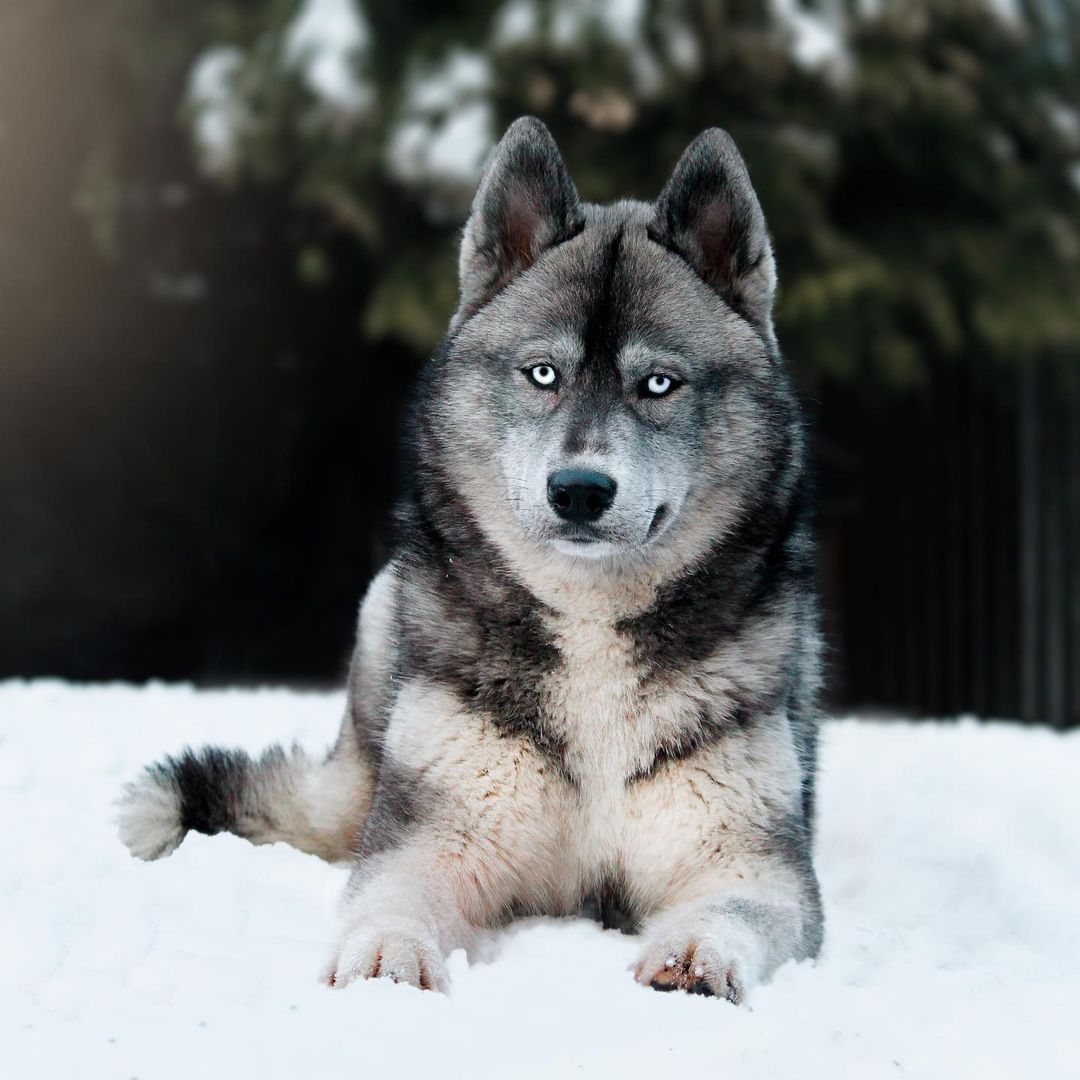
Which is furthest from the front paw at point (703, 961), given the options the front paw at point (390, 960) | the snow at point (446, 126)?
the snow at point (446, 126)

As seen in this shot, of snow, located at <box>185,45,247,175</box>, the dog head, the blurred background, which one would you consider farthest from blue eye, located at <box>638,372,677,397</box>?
snow, located at <box>185,45,247,175</box>

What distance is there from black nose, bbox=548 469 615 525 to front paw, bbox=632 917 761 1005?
0.87 meters

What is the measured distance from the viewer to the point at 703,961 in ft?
8.55

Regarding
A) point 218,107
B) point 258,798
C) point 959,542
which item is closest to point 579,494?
point 258,798

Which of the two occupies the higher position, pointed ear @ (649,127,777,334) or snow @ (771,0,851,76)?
snow @ (771,0,851,76)

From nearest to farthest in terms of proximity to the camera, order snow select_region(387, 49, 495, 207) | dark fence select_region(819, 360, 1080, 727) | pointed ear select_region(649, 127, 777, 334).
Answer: pointed ear select_region(649, 127, 777, 334) < snow select_region(387, 49, 495, 207) < dark fence select_region(819, 360, 1080, 727)

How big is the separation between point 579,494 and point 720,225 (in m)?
0.94

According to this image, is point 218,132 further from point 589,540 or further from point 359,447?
point 589,540

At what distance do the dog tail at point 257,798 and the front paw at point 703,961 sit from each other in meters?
1.22

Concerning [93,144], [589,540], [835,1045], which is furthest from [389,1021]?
[93,144]

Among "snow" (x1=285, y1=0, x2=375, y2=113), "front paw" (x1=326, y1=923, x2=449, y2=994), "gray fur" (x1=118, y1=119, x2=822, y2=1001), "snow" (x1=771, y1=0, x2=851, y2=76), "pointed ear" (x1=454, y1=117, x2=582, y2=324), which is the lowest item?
"front paw" (x1=326, y1=923, x2=449, y2=994)

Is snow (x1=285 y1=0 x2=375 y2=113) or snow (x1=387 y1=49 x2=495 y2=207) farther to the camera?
snow (x1=285 y1=0 x2=375 y2=113)

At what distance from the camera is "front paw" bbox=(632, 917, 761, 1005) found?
2578 mm

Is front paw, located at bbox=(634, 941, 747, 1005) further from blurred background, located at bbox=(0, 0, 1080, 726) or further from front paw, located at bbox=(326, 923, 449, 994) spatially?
blurred background, located at bbox=(0, 0, 1080, 726)
